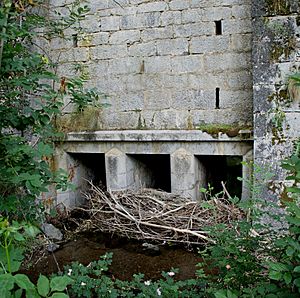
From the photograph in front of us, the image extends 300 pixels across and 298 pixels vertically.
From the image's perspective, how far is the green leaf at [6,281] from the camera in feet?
4.04

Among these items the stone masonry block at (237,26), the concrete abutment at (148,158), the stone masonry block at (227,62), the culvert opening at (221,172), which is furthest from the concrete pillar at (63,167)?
the stone masonry block at (237,26)

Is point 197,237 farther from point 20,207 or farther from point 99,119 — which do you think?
point 20,207

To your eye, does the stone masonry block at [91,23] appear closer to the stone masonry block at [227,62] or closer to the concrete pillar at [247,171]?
the stone masonry block at [227,62]

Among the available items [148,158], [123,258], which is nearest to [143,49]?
[148,158]

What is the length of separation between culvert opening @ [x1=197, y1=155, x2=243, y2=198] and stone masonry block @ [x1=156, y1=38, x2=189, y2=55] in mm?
1237

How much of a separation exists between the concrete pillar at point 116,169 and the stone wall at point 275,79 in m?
1.64

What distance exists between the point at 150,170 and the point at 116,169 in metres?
0.70

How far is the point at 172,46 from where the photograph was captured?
4844mm

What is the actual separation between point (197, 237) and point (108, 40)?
8.30 feet

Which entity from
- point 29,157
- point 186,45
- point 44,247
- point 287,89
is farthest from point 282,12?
point 44,247

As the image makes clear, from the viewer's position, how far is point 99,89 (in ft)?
17.1

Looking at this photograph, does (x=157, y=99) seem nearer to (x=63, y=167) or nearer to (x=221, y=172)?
(x=63, y=167)

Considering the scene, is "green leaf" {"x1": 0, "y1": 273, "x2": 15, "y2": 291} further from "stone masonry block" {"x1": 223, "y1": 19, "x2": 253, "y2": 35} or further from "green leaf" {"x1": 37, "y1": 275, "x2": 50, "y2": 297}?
"stone masonry block" {"x1": 223, "y1": 19, "x2": 253, "y2": 35}

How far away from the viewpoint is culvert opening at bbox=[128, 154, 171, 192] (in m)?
5.38
